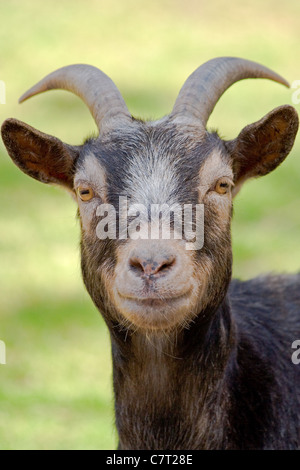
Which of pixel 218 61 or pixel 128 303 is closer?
pixel 128 303

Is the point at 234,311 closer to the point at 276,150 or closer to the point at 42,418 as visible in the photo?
the point at 276,150

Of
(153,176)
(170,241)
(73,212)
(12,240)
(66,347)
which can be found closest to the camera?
(170,241)

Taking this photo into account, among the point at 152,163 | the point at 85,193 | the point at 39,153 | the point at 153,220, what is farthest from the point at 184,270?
the point at 39,153

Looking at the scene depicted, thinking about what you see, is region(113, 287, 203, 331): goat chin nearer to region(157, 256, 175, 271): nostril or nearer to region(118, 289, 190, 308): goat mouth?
region(118, 289, 190, 308): goat mouth

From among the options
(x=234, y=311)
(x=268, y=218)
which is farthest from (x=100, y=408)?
(x=268, y=218)

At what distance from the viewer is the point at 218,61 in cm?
733

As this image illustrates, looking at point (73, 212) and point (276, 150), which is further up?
point (73, 212)

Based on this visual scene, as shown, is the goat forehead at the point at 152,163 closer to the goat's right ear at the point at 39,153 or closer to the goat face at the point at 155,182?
the goat face at the point at 155,182

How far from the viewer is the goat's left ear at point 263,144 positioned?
6703mm

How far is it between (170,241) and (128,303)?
50 cm

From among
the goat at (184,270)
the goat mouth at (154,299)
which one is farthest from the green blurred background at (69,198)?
the goat mouth at (154,299)

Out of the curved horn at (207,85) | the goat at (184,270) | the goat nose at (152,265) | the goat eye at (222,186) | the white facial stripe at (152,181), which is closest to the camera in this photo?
the goat nose at (152,265)

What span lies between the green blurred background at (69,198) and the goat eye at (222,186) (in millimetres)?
2941

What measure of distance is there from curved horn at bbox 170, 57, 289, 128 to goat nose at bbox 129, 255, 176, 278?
1.56 metres
